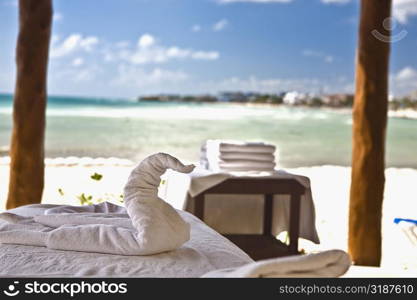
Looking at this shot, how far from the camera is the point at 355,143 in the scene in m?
3.02

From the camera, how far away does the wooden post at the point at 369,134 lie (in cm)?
293

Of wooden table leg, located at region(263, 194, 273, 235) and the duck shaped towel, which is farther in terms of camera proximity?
wooden table leg, located at region(263, 194, 273, 235)

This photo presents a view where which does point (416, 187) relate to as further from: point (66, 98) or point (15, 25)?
point (66, 98)

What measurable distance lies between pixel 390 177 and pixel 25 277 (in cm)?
513

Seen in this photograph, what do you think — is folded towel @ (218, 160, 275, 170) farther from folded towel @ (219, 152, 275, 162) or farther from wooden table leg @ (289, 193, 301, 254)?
wooden table leg @ (289, 193, 301, 254)

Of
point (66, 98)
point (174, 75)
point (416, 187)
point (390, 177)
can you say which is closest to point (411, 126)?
point (390, 177)

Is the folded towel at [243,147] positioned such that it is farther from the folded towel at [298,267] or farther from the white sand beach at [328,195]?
the folded towel at [298,267]

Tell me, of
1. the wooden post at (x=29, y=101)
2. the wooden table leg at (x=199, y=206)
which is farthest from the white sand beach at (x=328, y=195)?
the wooden table leg at (x=199, y=206)

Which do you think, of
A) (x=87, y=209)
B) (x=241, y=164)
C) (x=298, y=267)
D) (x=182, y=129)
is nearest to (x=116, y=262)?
(x=298, y=267)

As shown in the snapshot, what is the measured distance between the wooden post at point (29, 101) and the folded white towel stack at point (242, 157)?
0.89 meters

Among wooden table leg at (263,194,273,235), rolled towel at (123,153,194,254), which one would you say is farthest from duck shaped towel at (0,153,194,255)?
wooden table leg at (263,194,273,235)

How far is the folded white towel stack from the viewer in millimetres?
2822

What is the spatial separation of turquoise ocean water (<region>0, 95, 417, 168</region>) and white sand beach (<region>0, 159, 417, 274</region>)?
420 cm

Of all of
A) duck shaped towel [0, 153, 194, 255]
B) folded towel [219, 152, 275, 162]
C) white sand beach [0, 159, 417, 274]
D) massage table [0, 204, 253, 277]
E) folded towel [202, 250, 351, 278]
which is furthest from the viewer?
white sand beach [0, 159, 417, 274]
